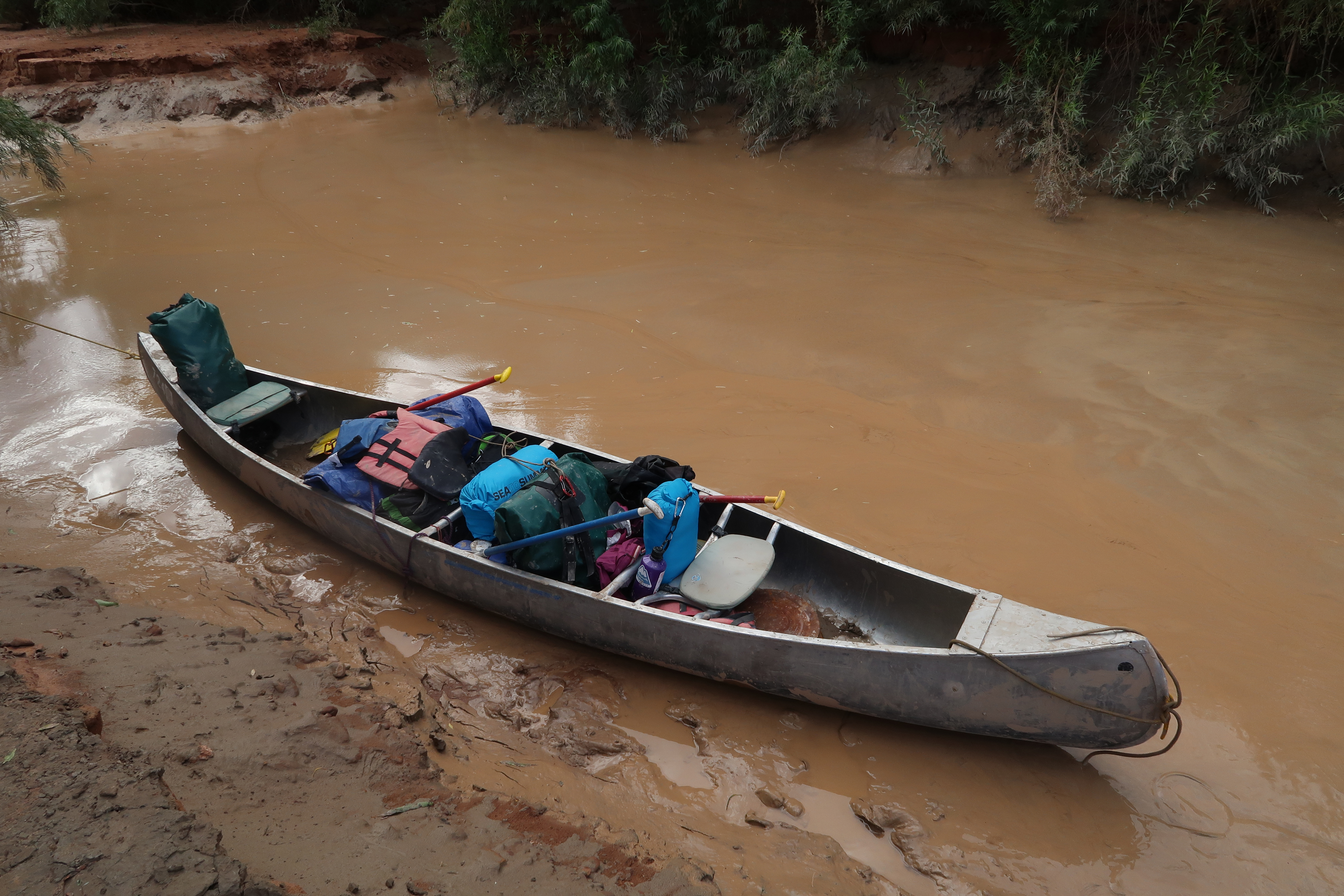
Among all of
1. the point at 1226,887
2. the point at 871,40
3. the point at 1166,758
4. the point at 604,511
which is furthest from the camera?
the point at 871,40

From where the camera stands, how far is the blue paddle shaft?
3.90 meters

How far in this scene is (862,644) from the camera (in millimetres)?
3592

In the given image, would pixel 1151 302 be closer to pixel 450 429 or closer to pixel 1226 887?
pixel 1226 887

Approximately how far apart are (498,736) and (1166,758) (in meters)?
3.09

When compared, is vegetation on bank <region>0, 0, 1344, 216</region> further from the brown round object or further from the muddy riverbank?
the muddy riverbank

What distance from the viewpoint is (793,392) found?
648 centimetres

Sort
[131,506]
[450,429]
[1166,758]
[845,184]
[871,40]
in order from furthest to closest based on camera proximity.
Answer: [871,40] < [845,184] < [131,506] < [450,429] < [1166,758]

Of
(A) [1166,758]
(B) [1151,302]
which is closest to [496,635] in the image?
(A) [1166,758]

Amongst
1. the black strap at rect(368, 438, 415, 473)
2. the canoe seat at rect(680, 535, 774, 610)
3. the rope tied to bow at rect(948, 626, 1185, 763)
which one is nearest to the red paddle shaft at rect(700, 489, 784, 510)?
the canoe seat at rect(680, 535, 774, 610)

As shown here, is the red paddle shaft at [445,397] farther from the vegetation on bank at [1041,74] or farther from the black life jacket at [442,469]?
the vegetation on bank at [1041,74]

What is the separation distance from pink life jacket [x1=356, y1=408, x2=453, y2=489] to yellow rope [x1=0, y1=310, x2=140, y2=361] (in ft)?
13.3

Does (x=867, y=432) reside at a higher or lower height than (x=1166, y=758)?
higher

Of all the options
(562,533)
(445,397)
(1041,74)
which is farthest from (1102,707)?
(1041,74)

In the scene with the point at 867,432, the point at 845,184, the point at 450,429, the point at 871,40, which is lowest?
the point at 867,432
